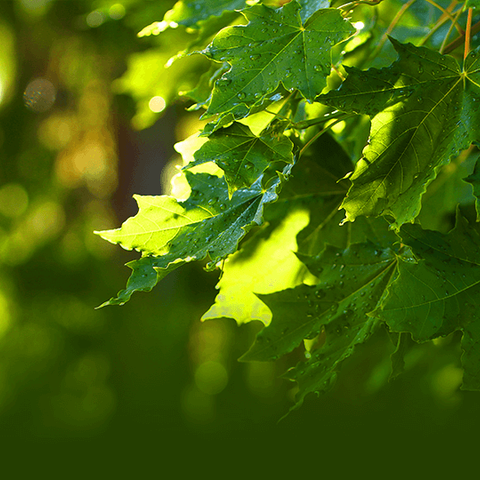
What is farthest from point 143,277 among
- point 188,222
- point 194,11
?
point 194,11

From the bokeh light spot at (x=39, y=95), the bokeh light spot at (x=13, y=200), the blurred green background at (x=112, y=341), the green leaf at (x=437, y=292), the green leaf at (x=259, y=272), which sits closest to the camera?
the green leaf at (x=437, y=292)

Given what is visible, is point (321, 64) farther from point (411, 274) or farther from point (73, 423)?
point (73, 423)

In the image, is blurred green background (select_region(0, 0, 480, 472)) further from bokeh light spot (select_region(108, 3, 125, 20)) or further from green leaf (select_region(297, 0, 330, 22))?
green leaf (select_region(297, 0, 330, 22))

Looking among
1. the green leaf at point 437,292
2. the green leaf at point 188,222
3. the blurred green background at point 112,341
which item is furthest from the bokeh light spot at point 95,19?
the blurred green background at point 112,341

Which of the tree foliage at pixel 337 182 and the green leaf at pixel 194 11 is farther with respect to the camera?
the green leaf at pixel 194 11

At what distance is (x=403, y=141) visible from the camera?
2.22ft

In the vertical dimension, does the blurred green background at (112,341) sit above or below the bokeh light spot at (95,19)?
below

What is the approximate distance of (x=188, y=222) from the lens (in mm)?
773

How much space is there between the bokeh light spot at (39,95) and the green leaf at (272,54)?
18.5ft

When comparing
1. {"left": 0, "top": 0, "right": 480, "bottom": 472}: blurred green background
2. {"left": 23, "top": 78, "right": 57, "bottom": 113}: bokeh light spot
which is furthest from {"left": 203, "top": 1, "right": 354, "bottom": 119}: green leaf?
{"left": 23, "top": 78, "right": 57, "bottom": 113}: bokeh light spot

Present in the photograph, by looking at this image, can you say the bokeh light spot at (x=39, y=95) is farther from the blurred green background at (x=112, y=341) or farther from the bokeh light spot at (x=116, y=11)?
the bokeh light spot at (x=116, y=11)

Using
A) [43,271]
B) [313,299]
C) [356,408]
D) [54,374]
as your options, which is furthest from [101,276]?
[313,299]

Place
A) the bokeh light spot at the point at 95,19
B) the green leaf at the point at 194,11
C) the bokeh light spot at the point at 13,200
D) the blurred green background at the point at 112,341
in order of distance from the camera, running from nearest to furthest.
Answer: the green leaf at the point at 194,11
the bokeh light spot at the point at 95,19
the blurred green background at the point at 112,341
the bokeh light spot at the point at 13,200

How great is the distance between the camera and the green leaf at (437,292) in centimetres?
64
